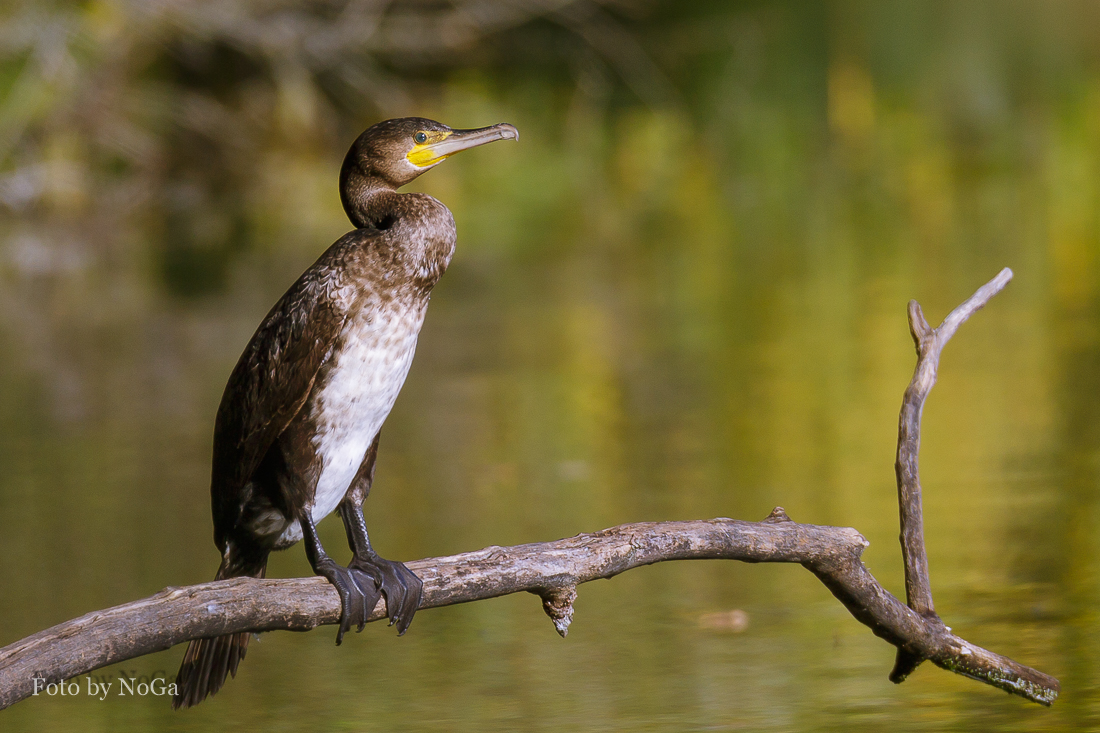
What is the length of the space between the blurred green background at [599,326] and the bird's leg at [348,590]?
2.28 feet

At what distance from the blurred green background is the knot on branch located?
21.2 inches

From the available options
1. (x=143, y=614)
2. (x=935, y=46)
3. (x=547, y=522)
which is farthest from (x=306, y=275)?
(x=935, y=46)

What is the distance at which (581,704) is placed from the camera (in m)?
3.62

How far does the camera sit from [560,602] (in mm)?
2992

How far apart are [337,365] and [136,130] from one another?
33.5 ft

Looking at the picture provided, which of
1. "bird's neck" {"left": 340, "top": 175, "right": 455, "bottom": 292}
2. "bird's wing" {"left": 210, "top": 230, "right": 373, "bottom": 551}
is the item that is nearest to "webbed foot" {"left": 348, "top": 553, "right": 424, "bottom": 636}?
"bird's wing" {"left": 210, "top": 230, "right": 373, "bottom": 551}

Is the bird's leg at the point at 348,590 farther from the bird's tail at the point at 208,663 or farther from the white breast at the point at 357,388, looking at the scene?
the bird's tail at the point at 208,663

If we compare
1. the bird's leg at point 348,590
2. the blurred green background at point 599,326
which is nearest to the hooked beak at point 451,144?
the bird's leg at point 348,590

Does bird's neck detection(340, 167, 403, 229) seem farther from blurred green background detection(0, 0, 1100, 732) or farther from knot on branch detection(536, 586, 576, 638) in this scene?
blurred green background detection(0, 0, 1100, 732)

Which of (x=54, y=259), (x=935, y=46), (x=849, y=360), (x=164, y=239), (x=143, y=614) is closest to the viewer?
(x=143, y=614)

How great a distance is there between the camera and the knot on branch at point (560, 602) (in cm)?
297

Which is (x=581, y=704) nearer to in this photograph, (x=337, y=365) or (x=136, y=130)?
(x=337, y=365)

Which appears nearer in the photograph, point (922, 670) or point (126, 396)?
point (922, 670)

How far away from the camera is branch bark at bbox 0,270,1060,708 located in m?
2.58
